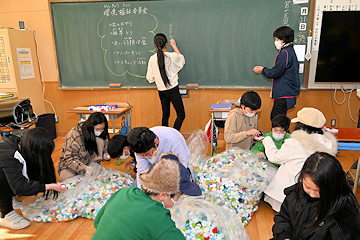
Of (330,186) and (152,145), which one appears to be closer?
(330,186)

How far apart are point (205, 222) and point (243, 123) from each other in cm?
138

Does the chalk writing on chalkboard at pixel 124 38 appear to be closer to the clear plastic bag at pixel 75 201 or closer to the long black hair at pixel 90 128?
the long black hair at pixel 90 128

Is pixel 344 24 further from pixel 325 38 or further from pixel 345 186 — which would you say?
pixel 345 186

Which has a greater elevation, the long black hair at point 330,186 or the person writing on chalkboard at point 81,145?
the long black hair at point 330,186

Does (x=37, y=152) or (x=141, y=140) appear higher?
(x=141, y=140)

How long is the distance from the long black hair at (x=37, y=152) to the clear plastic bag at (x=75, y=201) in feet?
1.02

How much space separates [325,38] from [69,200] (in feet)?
12.5

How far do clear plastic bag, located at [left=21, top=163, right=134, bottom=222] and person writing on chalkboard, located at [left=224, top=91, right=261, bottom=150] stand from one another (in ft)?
4.08

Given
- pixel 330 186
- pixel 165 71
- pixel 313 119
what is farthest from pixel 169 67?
pixel 330 186

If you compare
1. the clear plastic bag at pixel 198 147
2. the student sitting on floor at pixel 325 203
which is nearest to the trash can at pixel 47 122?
the clear plastic bag at pixel 198 147

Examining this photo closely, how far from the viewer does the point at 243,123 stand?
2.80 meters

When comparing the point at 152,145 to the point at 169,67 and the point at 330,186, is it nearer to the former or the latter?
the point at 330,186

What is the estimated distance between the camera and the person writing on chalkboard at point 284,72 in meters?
3.03

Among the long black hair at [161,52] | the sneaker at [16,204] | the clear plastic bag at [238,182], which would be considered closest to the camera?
the clear plastic bag at [238,182]
